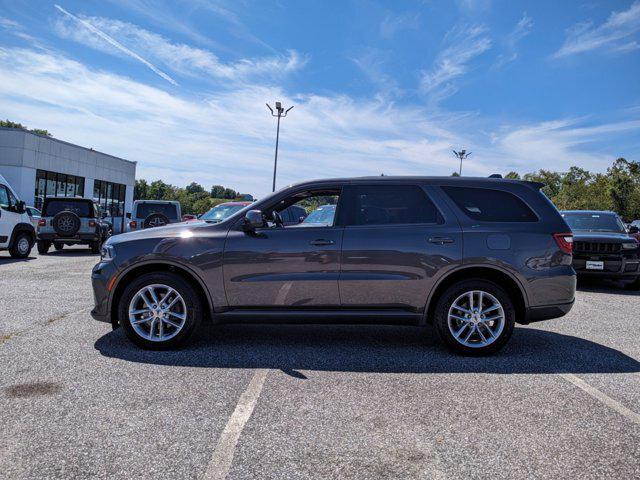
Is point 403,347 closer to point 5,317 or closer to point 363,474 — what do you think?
point 363,474

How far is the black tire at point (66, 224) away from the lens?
15.8 metres

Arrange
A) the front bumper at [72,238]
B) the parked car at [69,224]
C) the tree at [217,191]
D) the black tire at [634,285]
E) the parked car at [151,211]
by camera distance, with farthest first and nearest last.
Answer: the tree at [217,191], the parked car at [151,211], the front bumper at [72,238], the parked car at [69,224], the black tire at [634,285]

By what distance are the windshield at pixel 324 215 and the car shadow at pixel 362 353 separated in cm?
128

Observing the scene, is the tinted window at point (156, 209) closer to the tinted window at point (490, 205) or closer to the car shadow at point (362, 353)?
the car shadow at point (362, 353)

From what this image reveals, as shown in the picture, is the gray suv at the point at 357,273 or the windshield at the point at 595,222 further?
the windshield at the point at 595,222

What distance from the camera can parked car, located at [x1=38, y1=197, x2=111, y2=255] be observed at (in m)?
15.9

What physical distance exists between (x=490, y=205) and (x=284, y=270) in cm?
216

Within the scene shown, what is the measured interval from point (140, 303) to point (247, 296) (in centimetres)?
107

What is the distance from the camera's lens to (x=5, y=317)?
6137mm

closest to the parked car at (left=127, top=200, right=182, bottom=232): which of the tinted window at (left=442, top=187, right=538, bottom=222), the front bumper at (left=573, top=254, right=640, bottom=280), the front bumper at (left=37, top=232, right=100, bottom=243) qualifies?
the front bumper at (left=37, top=232, right=100, bottom=243)

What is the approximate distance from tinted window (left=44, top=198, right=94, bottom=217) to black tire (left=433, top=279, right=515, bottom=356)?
14782 mm

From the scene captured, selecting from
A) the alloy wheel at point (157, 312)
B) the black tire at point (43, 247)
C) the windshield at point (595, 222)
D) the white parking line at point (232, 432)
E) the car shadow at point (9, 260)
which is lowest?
the car shadow at point (9, 260)

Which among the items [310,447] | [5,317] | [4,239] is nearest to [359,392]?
[310,447]

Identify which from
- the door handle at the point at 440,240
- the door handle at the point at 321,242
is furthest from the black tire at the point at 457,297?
the door handle at the point at 321,242
